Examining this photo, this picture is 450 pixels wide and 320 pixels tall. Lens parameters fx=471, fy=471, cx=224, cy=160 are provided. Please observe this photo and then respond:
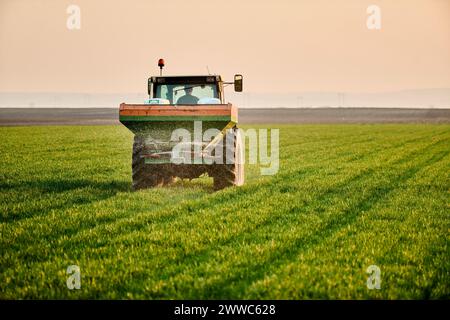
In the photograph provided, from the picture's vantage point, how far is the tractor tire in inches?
460

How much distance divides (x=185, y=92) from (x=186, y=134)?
1.85 meters

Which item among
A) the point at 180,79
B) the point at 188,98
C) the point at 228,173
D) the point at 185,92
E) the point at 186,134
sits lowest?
the point at 228,173

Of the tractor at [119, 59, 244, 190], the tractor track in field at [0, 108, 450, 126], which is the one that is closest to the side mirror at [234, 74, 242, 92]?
the tractor at [119, 59, 244, 190]

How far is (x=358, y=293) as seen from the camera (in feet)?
16.3

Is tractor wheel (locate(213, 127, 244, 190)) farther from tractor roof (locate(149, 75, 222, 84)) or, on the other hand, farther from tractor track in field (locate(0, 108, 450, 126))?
tractor track in field (locate(0, 108, 450, 126))

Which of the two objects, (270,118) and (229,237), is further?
(270,118)

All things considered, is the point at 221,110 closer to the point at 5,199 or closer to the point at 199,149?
the point at 199,149

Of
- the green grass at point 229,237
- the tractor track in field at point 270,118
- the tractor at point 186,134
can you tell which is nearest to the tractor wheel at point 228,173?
the tractor at point 186,134

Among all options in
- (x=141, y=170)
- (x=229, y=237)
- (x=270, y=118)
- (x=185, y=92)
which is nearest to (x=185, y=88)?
(x=185, y=92)

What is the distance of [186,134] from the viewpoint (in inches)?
447

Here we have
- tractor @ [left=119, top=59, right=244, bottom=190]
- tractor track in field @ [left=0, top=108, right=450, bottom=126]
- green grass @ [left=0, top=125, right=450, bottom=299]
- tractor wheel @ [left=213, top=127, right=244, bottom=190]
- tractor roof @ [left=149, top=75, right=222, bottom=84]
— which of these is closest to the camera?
green grass @ [left=0, top=125, right=450, bottom=299]

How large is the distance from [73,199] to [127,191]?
162 centimetres

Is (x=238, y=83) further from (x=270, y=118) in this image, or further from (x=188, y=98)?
(x=270, y=118)

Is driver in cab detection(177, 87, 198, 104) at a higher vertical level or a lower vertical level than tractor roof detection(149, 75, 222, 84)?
lower
